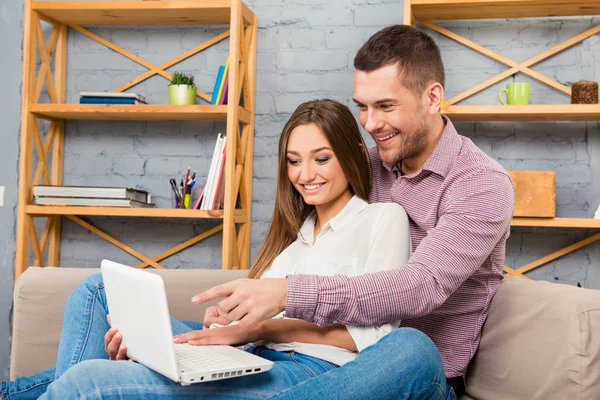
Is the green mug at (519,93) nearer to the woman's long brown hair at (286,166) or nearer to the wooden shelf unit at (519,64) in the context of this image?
the wooden shelf unit at (519,64)

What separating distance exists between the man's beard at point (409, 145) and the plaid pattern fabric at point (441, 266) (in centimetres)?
4

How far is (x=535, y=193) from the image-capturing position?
2.55m

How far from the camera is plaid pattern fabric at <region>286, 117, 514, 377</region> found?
→ 1257 mm

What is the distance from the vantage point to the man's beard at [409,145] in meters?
1.59

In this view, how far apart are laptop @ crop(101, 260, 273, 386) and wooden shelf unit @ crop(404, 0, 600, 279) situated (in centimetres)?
163

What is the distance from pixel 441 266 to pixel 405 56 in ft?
1.71

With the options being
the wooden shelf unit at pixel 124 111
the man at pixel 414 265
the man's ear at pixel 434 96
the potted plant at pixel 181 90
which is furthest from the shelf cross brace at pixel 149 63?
the man's ear at pixel 434 96

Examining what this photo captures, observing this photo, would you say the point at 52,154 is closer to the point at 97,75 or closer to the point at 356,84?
the point at 97,75

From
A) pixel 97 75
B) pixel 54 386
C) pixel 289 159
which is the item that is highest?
pixel 97 75

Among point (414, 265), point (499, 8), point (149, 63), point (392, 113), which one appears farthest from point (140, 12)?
point (414, 265)

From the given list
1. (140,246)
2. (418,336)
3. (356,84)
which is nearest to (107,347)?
(418,336)

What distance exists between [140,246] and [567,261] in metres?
1.85

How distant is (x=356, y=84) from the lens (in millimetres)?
1624

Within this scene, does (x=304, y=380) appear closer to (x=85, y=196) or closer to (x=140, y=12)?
(x=85, y=196)
